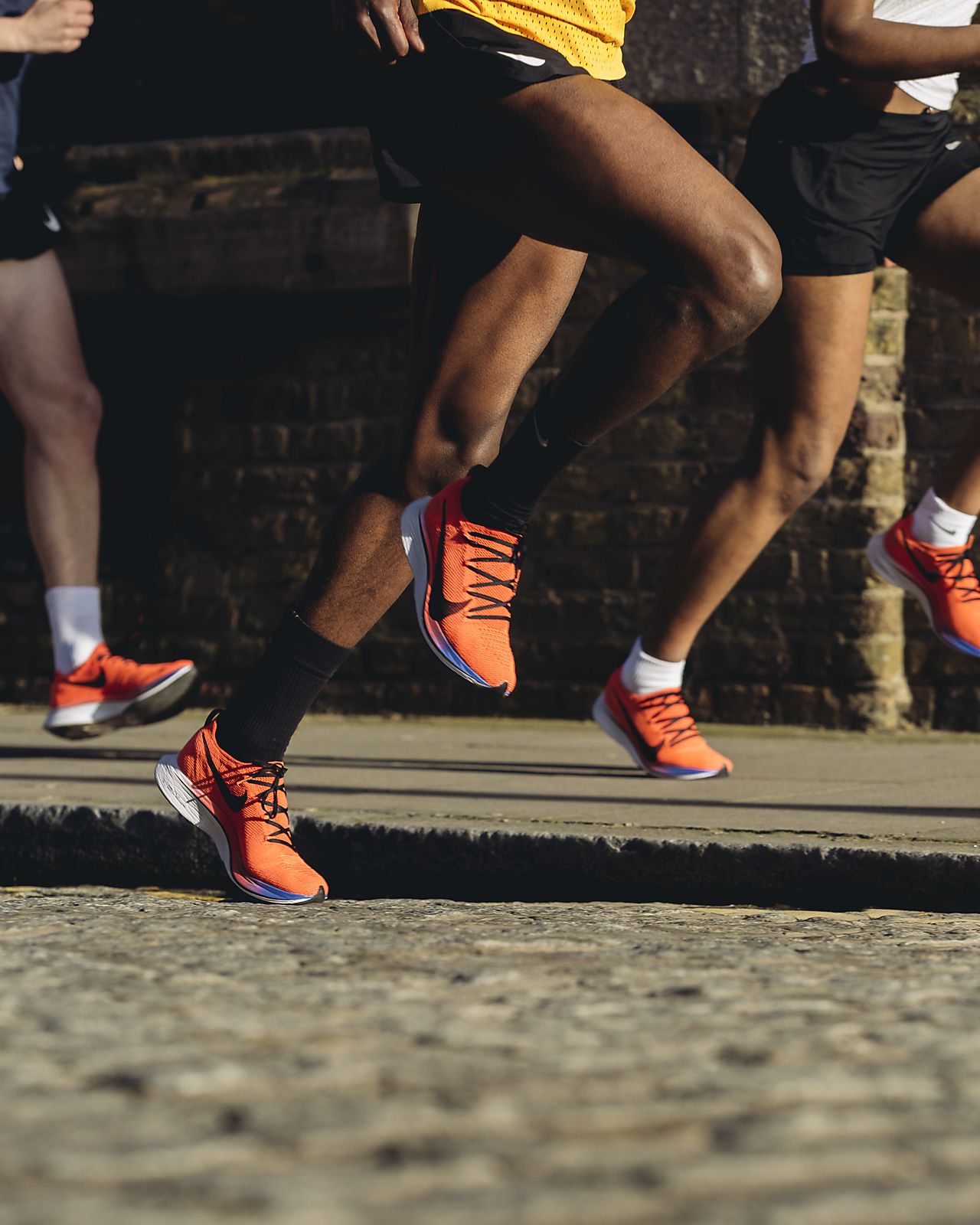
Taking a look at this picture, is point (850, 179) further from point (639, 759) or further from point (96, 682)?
point (96, 682)

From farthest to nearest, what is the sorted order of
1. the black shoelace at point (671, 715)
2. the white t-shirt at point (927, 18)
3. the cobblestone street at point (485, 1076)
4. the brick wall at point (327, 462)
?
the brick wall at point (327, 462)
the black shoelace at point (671, 715)
the white t-shirt at point (927, 18)
the cobblestone street at point (485, 1076)

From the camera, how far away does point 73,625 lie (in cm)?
471

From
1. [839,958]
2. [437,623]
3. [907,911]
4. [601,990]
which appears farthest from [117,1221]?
[907,911]

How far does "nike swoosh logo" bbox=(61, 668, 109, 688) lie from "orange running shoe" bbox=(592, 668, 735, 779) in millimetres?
1253

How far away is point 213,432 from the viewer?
21.2 ft

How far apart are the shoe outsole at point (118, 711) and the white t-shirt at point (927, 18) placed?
2.06m

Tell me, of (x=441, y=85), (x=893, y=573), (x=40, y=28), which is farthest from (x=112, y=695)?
(x=441, y=85)

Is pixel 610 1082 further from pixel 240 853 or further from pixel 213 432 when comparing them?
pixel 213 432

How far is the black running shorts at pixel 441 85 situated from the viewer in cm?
264

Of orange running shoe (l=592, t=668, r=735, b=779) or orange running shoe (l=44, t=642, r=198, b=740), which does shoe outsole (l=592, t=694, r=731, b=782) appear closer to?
orange running shoe (l=592, t=668, r=735, b=779)

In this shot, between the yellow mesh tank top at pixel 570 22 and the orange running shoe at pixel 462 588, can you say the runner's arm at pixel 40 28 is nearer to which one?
the yellow mesh tank top at pixel 570 22

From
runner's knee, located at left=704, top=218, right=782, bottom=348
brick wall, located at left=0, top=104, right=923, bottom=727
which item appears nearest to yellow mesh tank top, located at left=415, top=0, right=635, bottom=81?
runner's knee, located at left=704, top=218, right=782, bottom=348

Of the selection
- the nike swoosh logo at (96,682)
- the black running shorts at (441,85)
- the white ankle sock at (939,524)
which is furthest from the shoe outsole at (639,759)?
the black running shorts at (441,85)

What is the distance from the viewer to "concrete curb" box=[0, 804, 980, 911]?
3.05 metres
